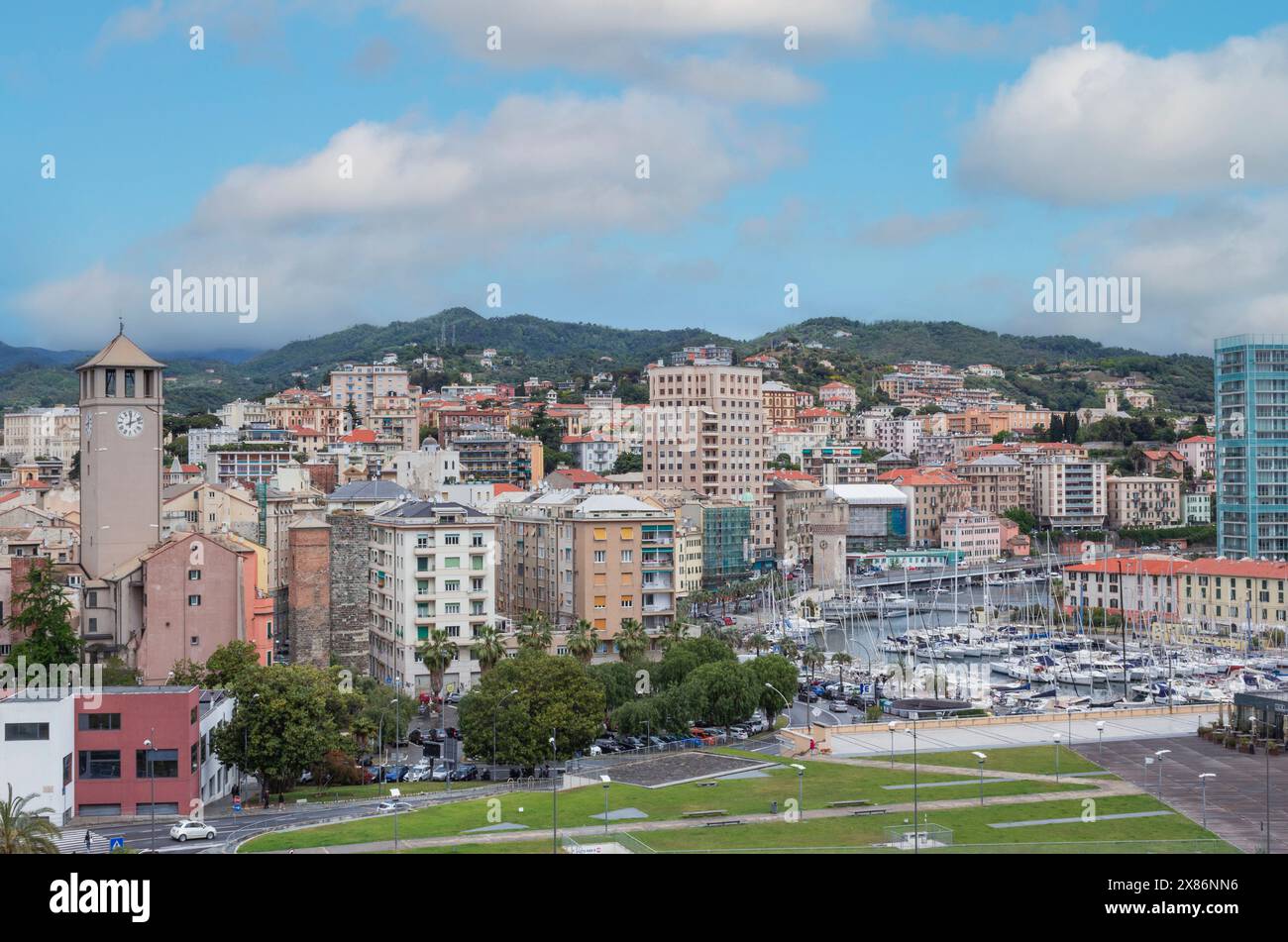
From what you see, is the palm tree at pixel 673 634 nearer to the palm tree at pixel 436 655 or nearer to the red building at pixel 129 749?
the palm tree at pixel 436 655

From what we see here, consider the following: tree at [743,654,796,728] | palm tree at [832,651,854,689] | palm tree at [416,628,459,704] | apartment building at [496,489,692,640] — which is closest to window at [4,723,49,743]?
palm tree at [416,628,459,704]

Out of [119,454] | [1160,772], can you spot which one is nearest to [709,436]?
[119,454]

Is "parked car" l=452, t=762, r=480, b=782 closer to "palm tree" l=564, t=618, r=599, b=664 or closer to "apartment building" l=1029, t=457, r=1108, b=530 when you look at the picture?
"palm tree" l=564, t=618, r=599, b=664

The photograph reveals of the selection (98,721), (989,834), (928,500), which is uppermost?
(928,500)

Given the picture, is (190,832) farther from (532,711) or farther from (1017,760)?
(1017,760)
